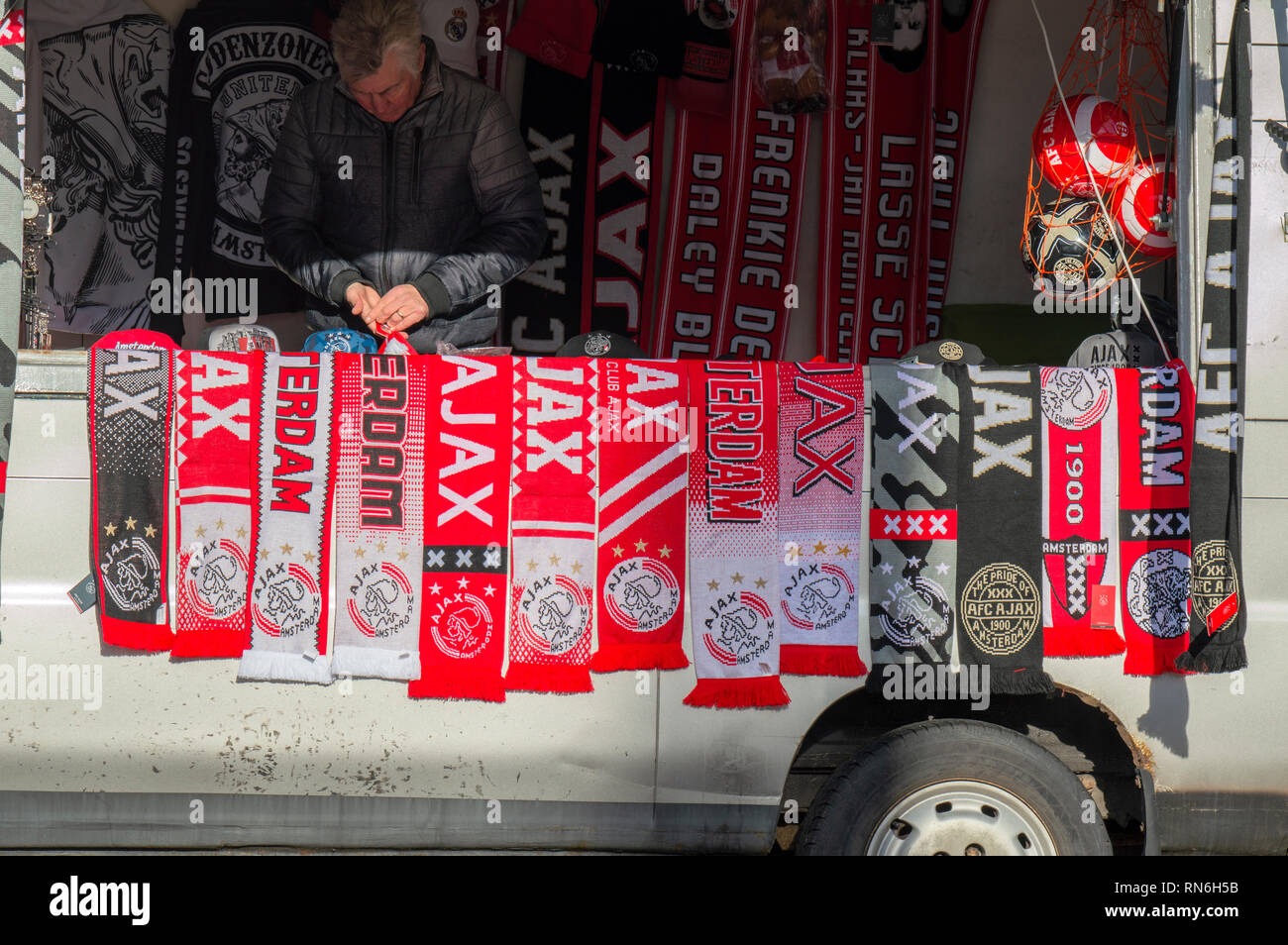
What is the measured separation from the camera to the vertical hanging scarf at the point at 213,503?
3514mm

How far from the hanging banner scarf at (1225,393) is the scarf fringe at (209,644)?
9.24ft

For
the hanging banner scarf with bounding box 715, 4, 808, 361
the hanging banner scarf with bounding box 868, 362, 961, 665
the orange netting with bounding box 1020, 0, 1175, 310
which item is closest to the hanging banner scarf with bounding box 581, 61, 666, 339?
the hanging banner scarf with bounding box 715, 4, 808, 361

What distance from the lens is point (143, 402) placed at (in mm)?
3518

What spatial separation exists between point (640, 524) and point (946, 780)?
117cm

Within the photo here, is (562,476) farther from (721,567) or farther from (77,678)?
(77,678)

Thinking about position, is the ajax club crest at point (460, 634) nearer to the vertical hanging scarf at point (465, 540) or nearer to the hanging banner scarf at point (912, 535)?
the vertical hanging scarf at point (465, 540)

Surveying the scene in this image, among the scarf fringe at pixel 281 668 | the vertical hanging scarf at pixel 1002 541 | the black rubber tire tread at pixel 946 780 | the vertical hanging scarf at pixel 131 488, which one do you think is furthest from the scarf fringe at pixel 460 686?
the vertical hanging scarf at pixel 1002 541

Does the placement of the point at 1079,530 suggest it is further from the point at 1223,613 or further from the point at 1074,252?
the point at 1074,252

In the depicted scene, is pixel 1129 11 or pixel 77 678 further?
pixel 1129 11

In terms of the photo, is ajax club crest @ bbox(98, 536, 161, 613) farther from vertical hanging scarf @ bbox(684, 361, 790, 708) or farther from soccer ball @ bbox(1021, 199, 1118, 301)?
soccer ball @ bbox(1021, 199, 1118, 301)

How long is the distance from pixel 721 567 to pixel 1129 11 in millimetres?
4098

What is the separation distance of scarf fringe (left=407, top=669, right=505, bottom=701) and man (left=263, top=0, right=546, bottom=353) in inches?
101

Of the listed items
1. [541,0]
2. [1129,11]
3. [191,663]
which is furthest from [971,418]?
[541,0]

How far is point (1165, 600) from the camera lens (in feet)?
11.9
